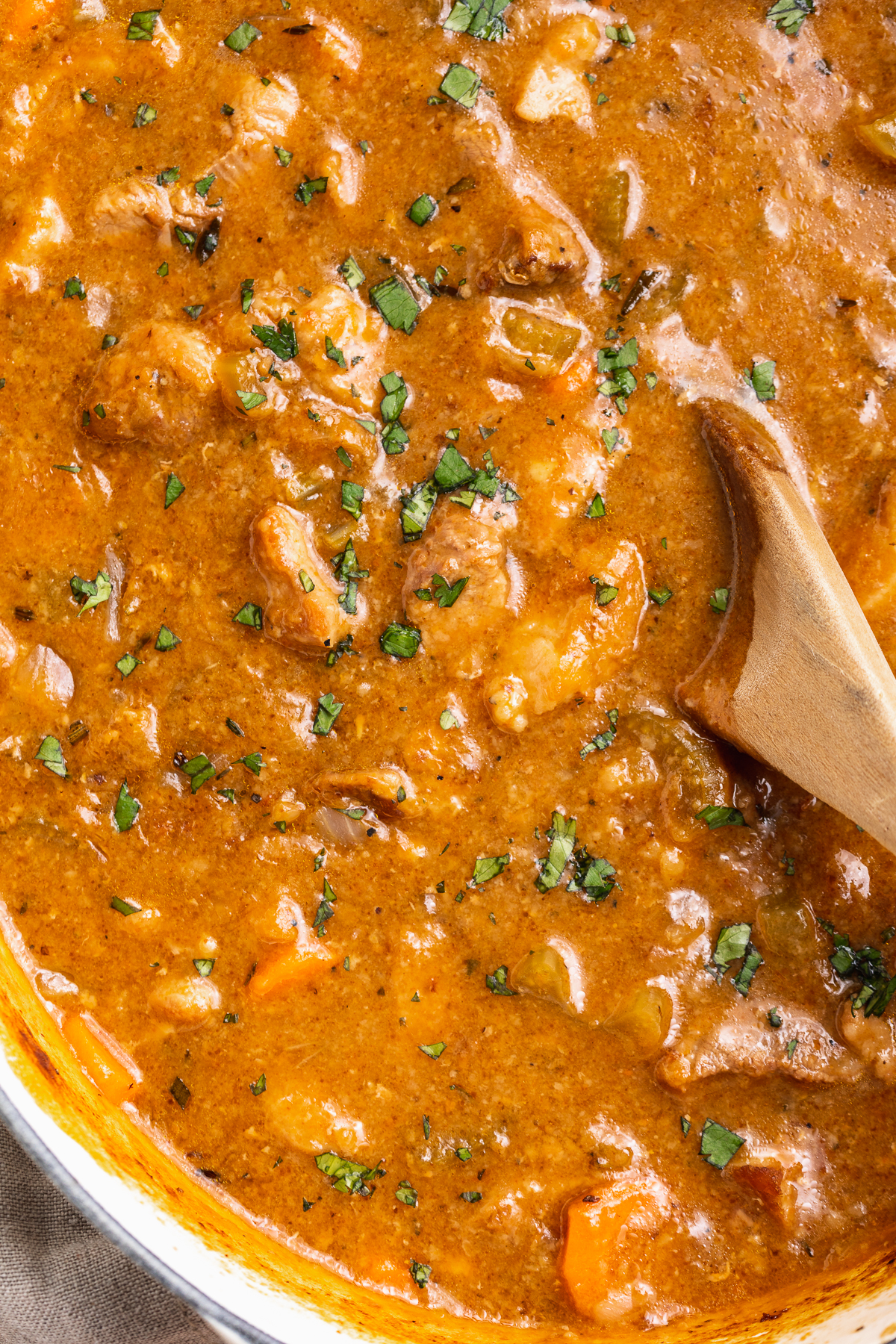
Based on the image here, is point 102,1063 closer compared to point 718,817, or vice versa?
point 718,817

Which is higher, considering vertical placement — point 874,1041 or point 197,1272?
point 874,1041

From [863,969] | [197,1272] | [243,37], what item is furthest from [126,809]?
[243,37]

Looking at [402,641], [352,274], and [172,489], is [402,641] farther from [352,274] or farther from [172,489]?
[352,274]

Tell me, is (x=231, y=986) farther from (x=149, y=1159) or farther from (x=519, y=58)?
(x=519, y=58)

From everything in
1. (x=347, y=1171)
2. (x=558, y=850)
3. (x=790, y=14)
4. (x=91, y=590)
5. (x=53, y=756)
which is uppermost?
(x=790, y=14)

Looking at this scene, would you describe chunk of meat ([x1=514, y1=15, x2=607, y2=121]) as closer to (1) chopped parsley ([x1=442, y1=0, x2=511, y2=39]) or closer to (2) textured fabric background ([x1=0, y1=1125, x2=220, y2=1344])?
(1) chopped parsley ([x1=442, y1=0, x2=511, y2=39])

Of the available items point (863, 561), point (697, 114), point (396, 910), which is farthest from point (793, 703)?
point (697, 114)

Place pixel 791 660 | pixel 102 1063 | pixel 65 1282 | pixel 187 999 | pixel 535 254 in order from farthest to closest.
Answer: pixel 65 1282 → pixel 102 1063 → pixel 187 999 → pixel 535 254 → pixel 791 660

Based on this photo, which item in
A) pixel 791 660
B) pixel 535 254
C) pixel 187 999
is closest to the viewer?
pixel 791 660
